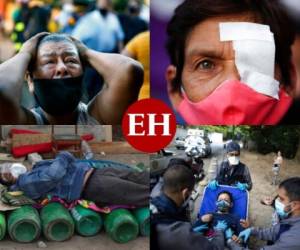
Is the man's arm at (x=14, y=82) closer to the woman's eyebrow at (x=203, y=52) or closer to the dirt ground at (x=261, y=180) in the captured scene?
the woman's eyebrow at (x=203, y=52)

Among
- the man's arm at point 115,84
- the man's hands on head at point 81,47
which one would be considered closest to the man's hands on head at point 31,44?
the man's hands on head at point 81,47

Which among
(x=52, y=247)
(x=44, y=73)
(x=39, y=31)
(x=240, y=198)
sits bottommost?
(x=52, y=247)

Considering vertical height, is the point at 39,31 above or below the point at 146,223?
above

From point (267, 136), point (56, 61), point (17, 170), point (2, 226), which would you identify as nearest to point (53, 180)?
point (17, 170)

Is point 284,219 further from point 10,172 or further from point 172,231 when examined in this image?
point 10,172

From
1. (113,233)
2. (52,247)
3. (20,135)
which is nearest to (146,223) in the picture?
(113,233)

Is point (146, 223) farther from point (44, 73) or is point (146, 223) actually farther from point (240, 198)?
point (44, 73)
